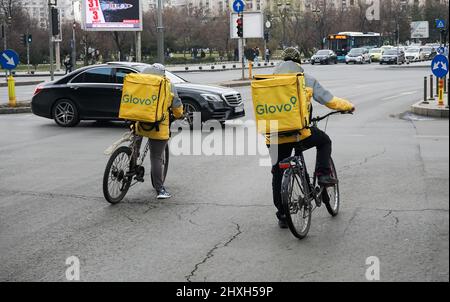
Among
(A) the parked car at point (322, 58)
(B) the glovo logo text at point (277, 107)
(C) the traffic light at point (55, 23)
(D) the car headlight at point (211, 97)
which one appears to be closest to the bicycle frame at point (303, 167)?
(B) the glovo logo text at point (277, 107)

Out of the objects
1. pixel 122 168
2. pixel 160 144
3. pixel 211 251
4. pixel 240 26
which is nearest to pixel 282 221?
pixel 211 251

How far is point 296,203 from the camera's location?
21.7ft

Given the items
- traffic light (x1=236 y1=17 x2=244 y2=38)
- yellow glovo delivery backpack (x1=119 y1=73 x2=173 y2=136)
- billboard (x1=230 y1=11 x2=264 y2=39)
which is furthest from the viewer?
billboard (x1=230 y1=11 x2=264 y2=39)

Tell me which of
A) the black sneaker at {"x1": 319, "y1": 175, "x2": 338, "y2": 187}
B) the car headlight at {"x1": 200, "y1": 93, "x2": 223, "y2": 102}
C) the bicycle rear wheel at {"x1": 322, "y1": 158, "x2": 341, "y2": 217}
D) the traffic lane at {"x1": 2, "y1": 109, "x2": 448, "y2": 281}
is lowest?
the traffic lane at {"x1": 2, "y1": 109, "x2": 448, "y2": 281}

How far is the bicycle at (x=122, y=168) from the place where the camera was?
852cm

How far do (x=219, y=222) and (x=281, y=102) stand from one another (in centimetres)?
168

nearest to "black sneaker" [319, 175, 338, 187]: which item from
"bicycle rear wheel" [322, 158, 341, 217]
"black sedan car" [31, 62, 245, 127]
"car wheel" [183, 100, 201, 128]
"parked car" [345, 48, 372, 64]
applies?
"bicycle rear wheel" [322, 158, 341, 217]

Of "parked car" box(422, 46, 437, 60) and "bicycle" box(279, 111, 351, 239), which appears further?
"parked car" box(422, 46, 437, 60)

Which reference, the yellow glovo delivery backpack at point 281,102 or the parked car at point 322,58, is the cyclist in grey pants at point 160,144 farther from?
the parked car at point 322,58

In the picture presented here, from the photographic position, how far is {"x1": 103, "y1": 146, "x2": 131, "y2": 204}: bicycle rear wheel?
846cm

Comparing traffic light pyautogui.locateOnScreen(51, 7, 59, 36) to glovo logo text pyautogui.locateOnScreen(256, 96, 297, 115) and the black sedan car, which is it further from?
glovo logo text pyautogui.locateOnScreen(256, 96, 297, 115)

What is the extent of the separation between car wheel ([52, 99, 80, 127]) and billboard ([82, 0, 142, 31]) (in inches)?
1217

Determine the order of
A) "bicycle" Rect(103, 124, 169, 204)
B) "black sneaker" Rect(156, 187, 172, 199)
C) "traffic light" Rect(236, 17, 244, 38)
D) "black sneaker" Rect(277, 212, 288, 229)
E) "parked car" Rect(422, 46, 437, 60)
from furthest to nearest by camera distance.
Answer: "parked car" Rect(422, 46, 437, 60)
"traffic light" Rect(236, 17, 244, 38)
"black sneaker" Rect(156, 187, 172, 199)
"bicycle" Rect(103, 124, 169, 204)
"black sneaker" Rect(277, 212, 288, 229)
